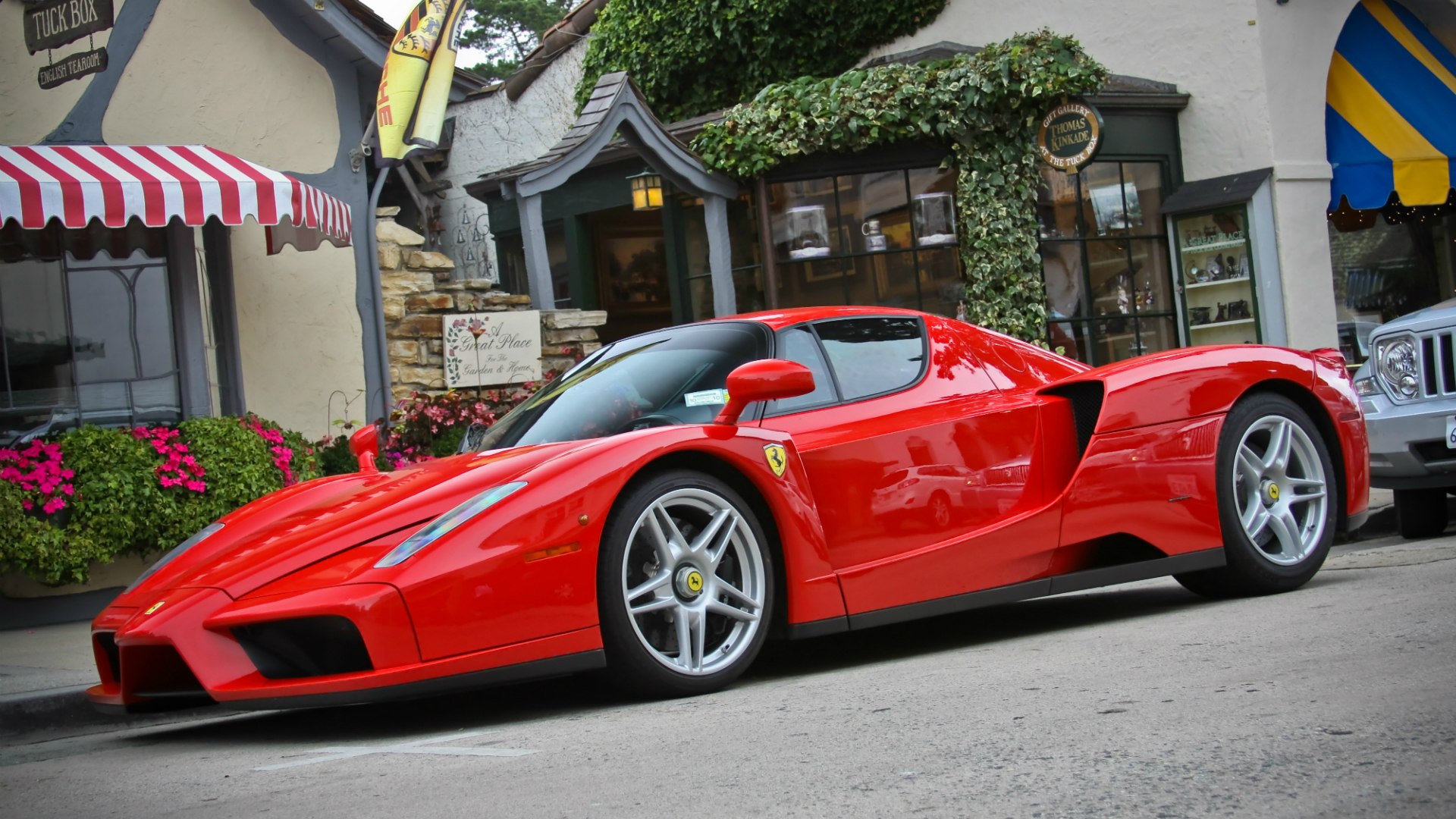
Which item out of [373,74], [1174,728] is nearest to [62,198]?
[373,74]

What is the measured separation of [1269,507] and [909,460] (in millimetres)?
1826

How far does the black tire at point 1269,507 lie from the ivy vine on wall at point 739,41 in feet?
40.9

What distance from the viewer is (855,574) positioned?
4.70m

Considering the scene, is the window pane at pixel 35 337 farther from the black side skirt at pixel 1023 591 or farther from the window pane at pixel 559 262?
the window pane at pixel 559 262

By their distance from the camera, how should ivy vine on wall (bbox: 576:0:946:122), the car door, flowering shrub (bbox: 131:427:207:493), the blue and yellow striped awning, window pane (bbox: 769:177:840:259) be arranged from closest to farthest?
the car door
flowering shrub (bbox: 131:427:207:493)
window pane (bbox: 769:177:840:259)
the blue and yellow striped awning
ivy vine on wall (bbox: 576:0:946:122)

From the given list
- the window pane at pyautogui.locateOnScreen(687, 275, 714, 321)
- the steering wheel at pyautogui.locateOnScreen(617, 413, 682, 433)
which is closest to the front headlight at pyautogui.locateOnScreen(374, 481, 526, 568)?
the steering wheel at pyautogui.locateOnScreen(617, 413, 682, 433)

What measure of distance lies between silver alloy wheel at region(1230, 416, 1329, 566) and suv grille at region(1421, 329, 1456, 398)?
2.41 metres

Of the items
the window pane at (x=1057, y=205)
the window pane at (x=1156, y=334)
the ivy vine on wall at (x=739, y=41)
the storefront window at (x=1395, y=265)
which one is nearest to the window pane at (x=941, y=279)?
the window pane at (x=1057, y=205)

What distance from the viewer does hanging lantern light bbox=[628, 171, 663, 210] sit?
46.8 ft

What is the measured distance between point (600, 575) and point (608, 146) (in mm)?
12398

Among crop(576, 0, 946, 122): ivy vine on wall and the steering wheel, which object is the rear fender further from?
crop(576, 0, 946, 122): ivy vine on wall

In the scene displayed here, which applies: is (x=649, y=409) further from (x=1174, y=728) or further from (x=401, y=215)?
(x=401, y=215)

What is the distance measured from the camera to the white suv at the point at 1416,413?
7668 millimetres

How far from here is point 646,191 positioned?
14.3 metres
